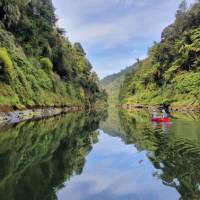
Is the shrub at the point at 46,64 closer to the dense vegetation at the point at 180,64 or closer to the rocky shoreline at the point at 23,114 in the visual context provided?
the rocky shoreline at the point at 23,114

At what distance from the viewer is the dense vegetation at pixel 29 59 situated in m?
29.0

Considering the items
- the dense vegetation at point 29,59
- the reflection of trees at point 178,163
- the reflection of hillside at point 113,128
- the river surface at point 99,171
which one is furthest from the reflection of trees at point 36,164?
the dense vegetation at point 29,59

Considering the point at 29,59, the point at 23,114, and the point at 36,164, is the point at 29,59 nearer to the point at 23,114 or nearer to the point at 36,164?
the point at 23,114

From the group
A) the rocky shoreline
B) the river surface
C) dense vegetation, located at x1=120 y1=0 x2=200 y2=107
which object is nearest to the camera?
the river surface

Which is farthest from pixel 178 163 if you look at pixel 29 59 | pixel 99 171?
pixel 29 59

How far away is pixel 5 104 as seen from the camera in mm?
25188

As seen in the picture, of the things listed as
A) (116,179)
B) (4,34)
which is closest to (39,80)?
(4,34)

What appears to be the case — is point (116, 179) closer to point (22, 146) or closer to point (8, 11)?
point (22, 146)

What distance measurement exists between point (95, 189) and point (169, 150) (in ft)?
16.9

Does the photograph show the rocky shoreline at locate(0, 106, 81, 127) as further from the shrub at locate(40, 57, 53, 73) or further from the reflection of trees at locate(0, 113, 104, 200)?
the reflection of trees at locate(0, 113, 104, 200)

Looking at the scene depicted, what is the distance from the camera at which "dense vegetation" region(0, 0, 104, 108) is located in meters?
29.0

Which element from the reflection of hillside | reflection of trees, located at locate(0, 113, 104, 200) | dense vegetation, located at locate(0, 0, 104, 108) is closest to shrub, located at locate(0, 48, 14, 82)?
dense vegetation, located at locate(0, 0, 104, 108)

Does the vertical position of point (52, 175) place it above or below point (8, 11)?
below

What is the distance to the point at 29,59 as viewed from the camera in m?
42.2
